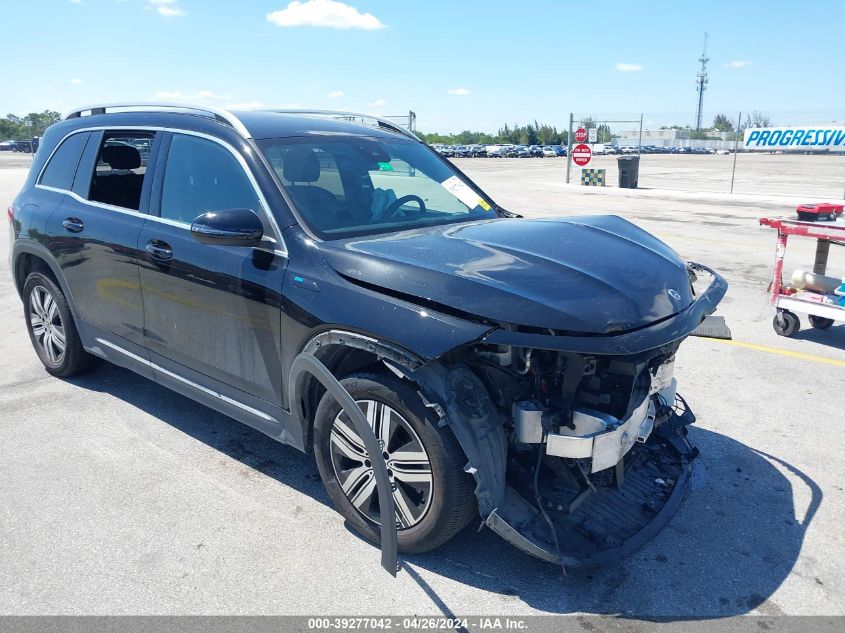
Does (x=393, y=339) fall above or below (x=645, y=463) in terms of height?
above

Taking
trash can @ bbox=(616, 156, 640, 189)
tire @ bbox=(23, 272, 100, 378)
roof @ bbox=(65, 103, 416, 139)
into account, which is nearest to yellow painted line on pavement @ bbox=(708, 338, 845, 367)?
roof @ bbox=(65, 103, 416, 139)

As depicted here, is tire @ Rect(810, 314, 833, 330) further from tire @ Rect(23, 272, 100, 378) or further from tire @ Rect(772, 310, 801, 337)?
tire @ Rect(23, 272, 100, 378)

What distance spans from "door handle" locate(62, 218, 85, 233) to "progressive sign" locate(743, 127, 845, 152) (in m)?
17.3

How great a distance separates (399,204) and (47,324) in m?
3.03

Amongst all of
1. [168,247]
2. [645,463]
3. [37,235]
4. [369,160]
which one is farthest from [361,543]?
[37,235]

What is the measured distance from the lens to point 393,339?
283 cm

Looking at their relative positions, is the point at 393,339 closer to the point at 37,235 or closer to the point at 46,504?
the point at 46,504

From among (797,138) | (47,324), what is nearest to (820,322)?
(47,324)

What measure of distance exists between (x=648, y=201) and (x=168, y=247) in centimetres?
1878

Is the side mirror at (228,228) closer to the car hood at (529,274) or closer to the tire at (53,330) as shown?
the car hood at (529,274)

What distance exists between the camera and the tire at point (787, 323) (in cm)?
643

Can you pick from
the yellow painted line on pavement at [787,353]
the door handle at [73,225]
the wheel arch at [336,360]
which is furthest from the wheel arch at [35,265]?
the yellow painted line on pavement at [787,353]

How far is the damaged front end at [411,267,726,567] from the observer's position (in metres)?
2.79

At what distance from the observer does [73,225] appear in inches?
181
